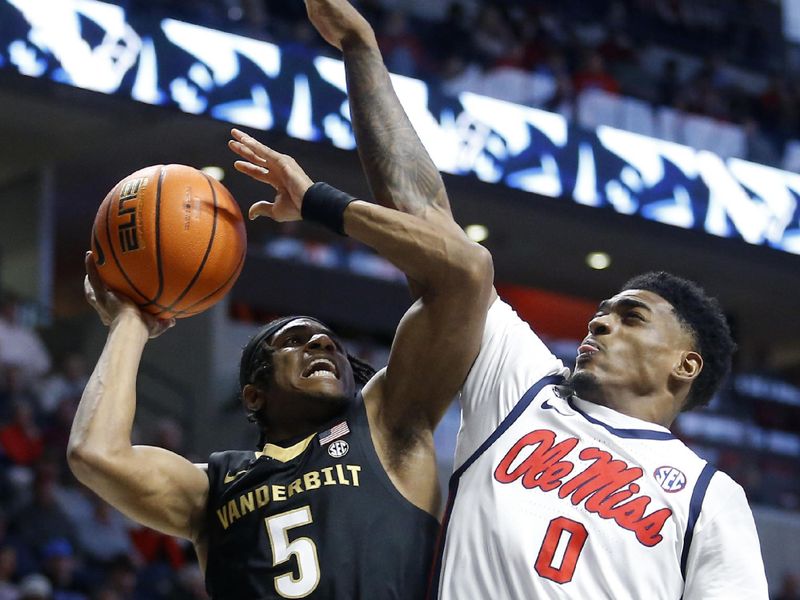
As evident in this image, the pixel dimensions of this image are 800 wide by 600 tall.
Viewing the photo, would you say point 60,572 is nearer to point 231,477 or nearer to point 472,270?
point 231,477

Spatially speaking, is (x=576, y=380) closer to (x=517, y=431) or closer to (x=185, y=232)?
(x=517, y=431)

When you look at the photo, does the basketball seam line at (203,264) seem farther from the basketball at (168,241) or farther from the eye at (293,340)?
the eye at (293,340)

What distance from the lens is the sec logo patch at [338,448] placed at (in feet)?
10.9

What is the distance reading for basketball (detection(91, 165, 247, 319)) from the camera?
3.33 meters

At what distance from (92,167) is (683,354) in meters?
9.07

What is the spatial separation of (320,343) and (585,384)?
70 cm

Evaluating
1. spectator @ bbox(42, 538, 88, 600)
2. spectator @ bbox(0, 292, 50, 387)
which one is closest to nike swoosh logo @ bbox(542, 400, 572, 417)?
spectator @ bbox(42, 538, 88, 600)

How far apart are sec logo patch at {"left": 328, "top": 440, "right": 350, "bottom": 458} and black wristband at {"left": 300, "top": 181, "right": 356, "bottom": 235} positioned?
→ 1.71 ft

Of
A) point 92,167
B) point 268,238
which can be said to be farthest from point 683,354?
point 268,238

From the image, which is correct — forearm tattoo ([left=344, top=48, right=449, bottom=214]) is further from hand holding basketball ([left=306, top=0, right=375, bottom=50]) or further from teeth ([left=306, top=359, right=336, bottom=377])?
teeth ([left=306, top=359, right=336, bottom=377])

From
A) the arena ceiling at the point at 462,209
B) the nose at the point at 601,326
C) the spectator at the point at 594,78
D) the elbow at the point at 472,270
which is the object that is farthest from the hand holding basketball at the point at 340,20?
the spectator at the point at 594,78

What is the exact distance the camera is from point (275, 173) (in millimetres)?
3410

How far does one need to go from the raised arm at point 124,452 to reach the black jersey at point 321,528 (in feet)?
0.28

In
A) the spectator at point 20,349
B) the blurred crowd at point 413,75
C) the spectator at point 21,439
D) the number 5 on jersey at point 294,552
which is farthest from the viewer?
the spectator at point 20,349
